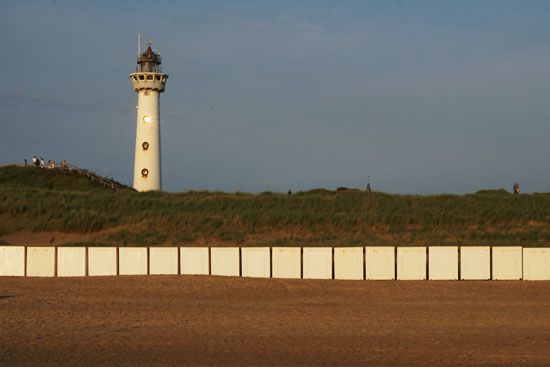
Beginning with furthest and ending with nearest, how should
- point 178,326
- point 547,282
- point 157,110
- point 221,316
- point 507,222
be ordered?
point 157,110
point 507,222
point 547,282
point 221,316
point 178,326

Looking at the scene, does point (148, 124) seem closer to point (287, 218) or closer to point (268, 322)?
point (287, 218)

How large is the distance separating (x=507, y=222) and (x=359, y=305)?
1657cm

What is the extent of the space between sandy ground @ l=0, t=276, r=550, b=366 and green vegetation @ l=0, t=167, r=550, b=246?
9443 mm

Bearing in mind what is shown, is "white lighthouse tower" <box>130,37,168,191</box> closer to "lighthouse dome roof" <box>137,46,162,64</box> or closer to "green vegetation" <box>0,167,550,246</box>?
"lighthouse dome roof" <box>137,46,162,64</box>

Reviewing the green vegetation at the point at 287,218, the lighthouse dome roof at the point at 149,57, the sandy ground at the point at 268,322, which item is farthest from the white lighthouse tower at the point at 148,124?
the sandy ground at the point at 268,322

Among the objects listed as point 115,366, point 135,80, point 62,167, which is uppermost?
point 135,80

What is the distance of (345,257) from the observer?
22094mm

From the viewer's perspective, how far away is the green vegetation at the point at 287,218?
103 ft

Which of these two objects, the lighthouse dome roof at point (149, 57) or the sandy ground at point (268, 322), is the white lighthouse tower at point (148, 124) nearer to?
the lighthouse dome roof at point (149, 57)

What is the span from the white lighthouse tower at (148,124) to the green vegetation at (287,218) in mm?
11025

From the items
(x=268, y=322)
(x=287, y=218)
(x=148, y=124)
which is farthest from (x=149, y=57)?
(x=268, y=322)

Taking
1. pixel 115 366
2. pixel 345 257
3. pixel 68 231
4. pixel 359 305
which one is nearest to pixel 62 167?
pixel 68 231

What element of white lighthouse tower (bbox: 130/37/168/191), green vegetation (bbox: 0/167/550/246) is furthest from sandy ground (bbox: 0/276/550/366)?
white lighthouse tower (bbox: 130/37/168/191)

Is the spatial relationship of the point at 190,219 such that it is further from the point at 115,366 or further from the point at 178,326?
the point at 115,366
